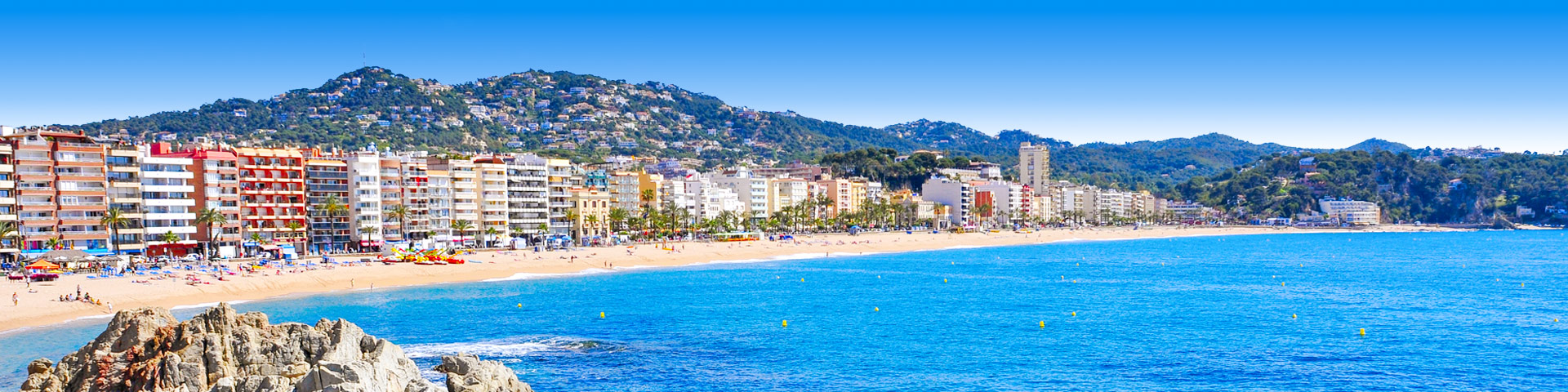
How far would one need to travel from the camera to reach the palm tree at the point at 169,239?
69.7 m

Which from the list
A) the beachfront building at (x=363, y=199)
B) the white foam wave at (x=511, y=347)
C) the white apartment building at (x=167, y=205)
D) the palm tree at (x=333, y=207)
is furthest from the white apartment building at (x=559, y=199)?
the white foam wave at (x=511, y=347)

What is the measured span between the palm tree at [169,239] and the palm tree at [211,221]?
1.54m

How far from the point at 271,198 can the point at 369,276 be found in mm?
21706

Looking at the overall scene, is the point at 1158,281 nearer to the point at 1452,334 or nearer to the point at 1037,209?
the point at 1452,334

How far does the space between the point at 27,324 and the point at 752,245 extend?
6443 cm

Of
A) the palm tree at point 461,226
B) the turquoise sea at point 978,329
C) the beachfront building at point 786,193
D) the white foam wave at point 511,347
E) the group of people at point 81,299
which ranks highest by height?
the beachfront building at point 786,193

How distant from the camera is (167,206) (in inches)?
2788

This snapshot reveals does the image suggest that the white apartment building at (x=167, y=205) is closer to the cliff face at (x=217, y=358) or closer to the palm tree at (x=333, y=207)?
the palm tree at (x=333, y=207)

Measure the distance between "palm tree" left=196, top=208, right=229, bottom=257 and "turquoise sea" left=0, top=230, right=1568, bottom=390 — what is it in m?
20.5

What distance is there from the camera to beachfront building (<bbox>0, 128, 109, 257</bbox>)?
6481 centimetres

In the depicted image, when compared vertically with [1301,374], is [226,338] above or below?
above

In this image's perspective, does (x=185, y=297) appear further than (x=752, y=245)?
No

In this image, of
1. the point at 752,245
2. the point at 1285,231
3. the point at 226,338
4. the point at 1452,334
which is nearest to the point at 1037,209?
the point at 1285,231

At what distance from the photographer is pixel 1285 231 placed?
18338cm
